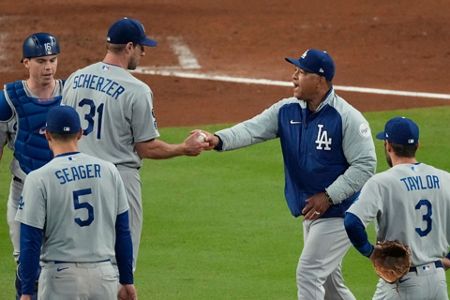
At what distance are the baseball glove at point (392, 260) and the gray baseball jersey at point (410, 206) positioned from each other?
3.1 inches

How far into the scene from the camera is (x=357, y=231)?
7.84m

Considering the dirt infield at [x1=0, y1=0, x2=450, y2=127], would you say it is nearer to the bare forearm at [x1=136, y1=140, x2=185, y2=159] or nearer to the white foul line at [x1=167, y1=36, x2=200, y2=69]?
the white foul line at [x1=167, y1=36, x2=200, y2=69]

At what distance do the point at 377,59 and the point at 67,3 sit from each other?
21.2ft

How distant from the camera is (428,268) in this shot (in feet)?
25.9

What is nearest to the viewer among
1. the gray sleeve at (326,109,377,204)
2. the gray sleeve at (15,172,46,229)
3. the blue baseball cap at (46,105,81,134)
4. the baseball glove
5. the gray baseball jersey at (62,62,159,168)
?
the gray sleeve at (15,172,46,229)

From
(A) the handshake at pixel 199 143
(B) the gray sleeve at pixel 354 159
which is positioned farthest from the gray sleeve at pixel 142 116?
(B) the gray sleeve at pixel 354 159

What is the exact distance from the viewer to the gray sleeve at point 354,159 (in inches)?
357

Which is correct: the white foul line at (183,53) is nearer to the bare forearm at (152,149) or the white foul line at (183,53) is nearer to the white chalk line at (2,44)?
the white chalk line at (2,44)

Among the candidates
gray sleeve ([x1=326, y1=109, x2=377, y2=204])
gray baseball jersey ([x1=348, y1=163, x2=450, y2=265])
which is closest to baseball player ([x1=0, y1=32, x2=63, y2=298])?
gray sleeve ([x1=326, y1=109, x2=377, y2=204])

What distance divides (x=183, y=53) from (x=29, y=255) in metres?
13.7

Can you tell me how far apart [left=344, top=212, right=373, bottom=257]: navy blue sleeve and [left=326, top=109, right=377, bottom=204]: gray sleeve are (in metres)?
1.12

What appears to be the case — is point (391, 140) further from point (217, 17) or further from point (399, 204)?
point (217, 17)

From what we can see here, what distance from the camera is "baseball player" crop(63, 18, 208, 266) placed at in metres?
8.95

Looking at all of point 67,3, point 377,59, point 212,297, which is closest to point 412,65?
point 377,59
